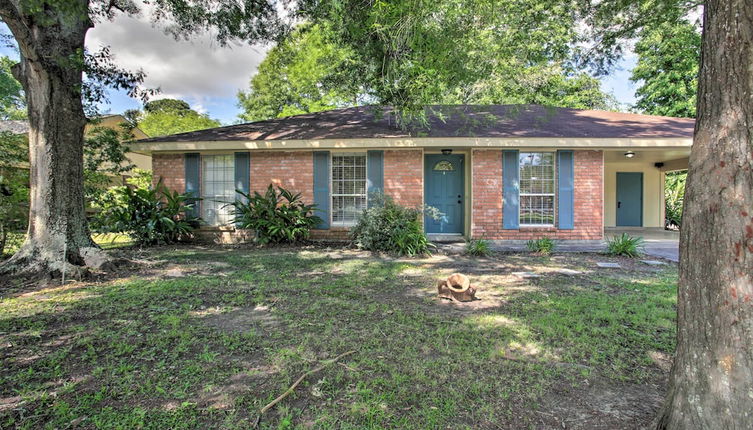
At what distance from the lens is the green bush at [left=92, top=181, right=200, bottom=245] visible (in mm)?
8336

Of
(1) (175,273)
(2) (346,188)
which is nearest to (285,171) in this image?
(2) (346,188)

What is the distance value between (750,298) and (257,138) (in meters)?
9.07

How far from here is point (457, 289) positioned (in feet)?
14.2

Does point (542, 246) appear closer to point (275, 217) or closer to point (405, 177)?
point (405, 177)

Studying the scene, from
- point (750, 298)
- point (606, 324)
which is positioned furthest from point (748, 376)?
point (606, 324)

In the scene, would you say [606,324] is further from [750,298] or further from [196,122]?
[196,122]

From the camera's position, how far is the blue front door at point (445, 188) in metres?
9.55

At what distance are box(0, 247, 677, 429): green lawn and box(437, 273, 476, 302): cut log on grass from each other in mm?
166

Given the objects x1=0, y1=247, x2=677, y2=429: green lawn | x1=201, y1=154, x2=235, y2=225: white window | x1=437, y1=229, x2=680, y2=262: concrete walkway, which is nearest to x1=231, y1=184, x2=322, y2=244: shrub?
x1=201, y1=154, x2=235, y2=225: white window

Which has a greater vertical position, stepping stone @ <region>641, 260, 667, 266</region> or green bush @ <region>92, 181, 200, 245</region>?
green bush @ <region>92, 181, 200, 245</region>

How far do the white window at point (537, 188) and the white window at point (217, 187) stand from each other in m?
7.48

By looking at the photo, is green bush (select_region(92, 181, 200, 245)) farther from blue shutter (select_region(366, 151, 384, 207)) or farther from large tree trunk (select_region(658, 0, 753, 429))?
large tree trunk (select_region(658, 0, 753, 429))

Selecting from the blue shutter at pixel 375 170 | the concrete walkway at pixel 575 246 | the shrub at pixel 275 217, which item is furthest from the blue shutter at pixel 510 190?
the shrub at pixel 275 217

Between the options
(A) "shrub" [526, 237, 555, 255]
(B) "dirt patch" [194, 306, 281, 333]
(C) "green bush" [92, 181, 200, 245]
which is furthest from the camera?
(C) "green bush" [92, 181, 200, 245]
